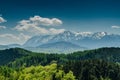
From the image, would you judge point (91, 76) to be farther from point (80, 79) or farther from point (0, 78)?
point (0, 78)

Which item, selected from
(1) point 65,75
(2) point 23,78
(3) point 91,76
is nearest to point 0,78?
(2) point 23,78

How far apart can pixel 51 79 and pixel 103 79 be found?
118 ft

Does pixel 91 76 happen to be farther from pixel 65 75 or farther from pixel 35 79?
pixel 35 79

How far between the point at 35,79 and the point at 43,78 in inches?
487

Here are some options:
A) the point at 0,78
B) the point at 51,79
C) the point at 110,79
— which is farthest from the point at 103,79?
the point at 0,78

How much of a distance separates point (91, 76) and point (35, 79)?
128 feet

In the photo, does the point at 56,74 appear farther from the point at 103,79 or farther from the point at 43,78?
the point at 103,79

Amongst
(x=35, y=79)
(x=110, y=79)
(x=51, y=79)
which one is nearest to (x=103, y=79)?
(x=110, y=79)

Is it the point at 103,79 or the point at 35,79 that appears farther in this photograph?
the point at 103,79

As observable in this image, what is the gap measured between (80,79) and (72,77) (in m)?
9.51

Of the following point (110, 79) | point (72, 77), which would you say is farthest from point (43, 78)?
point (110, 79)

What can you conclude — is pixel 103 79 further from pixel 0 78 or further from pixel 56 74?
pixel 0 78

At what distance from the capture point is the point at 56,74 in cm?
19700

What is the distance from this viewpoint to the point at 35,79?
18388 centimetres
